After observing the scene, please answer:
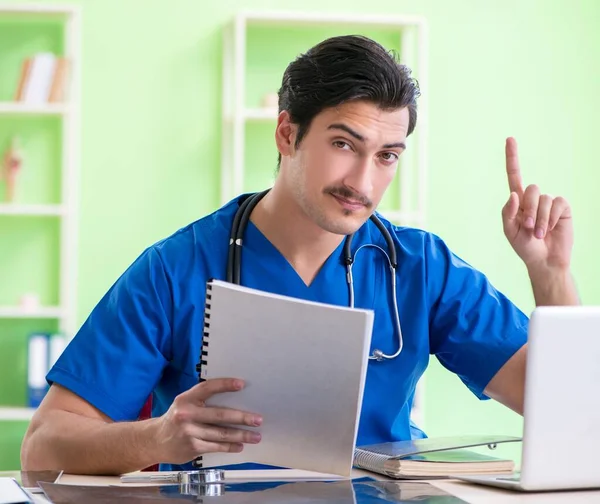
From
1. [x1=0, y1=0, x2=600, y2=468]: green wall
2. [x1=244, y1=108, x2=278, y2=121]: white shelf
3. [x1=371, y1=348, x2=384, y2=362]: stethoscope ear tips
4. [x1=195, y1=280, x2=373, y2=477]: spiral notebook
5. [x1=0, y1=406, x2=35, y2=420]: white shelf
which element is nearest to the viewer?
[x1=195, y1=280, x2=373, y2=477]: spiral notebook

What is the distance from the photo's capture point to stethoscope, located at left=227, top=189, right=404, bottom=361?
1.76m

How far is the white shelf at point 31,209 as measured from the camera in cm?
329

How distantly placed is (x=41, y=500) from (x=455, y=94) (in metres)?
2.72

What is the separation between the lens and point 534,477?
1338 mm

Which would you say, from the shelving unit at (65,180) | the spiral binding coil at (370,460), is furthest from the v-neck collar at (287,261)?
the shelving unit at (65,180)

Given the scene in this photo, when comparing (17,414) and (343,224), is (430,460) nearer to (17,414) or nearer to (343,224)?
(343,224)

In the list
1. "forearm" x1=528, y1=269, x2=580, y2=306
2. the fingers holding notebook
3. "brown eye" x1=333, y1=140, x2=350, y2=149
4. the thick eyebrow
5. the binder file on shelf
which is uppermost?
the thick eyebrow

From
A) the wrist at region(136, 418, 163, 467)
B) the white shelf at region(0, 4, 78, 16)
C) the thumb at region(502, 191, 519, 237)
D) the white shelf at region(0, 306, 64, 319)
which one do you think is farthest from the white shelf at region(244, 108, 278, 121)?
the wrist at region(136, 418, 163, 467)

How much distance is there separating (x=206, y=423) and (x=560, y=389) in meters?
0.48

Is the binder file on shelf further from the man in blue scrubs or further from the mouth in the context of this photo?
the mouth

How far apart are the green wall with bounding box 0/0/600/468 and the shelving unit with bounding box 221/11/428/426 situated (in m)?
0.05

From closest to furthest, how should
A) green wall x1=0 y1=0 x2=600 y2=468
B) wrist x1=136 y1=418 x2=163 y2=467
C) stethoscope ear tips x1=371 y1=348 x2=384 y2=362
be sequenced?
wrist x1=136 y1=418 x2=163 y2=467 → stethoscope ear tips x1=371 y1=348 x2=384 y2=362 → green wall x1=0 y1=0 x2=600 y2=468

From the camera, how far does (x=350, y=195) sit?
167cm

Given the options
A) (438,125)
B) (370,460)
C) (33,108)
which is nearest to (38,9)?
(33,108)
